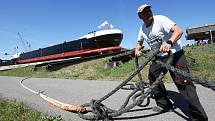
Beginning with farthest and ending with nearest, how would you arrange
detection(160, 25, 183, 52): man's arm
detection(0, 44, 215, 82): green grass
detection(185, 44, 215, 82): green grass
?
1. detection(0, 44, 215, 82): green grass
2. detection(185, 44, 215, 82): green grass
3. detection(160, 25, 183, 52): man's arm

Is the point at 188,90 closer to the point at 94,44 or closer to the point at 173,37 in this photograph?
the point at 173,37

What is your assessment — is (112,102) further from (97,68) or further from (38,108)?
(97,68)

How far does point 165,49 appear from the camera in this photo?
4973 millimetres

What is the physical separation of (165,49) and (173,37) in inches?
14.0

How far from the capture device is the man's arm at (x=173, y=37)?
16.3ft

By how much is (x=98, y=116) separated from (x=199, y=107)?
1932 mm

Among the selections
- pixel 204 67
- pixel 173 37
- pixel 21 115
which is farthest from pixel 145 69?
pixel 173 37

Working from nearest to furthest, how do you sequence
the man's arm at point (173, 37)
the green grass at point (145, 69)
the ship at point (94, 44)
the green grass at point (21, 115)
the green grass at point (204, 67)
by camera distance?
1. the man's arm at point (173, 37)
2. the green grass at point (21, 115)
3. the green grass at point (204, 67)
4. the green grass at point (145, 69)
5. the ship at point (94, 44)

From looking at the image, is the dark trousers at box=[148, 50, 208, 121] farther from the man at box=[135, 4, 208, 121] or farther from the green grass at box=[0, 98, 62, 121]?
the green grass at box=[0, 98, 62, 121]

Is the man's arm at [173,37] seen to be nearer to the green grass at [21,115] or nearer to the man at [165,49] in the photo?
Answer: the man at [165,49]

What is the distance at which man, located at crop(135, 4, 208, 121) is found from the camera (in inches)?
199

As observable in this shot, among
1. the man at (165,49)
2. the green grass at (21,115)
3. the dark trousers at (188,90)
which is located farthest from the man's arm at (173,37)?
the green grass at (21,115)

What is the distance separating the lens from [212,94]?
7.75m

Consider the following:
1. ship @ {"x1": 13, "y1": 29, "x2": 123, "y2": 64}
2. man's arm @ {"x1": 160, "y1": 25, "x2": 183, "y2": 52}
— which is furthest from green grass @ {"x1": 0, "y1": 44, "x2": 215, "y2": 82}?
man's arm @ {"x1": 160, "y1": 25, "x2": 183, "y2": 52}
